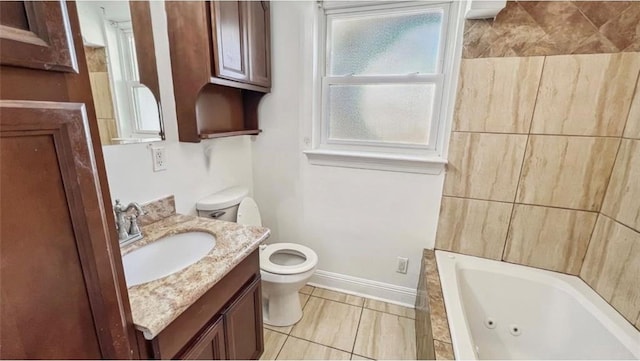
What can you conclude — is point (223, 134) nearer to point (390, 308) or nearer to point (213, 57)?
point (213, 57)

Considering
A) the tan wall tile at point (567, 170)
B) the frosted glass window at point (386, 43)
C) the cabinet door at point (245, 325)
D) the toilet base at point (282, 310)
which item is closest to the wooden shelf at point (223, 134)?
Answer: the frosted glass window at point (386, 43)

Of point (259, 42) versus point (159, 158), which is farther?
point (259, 42)

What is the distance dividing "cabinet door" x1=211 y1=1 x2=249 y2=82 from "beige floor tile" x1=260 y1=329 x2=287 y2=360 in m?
1.50

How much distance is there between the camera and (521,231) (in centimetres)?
158

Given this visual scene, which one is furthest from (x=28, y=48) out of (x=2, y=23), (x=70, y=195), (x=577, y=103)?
(x=577, y=103)

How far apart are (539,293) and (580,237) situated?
1.24ft

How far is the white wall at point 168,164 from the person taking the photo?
1.17m

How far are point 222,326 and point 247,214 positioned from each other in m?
0.81

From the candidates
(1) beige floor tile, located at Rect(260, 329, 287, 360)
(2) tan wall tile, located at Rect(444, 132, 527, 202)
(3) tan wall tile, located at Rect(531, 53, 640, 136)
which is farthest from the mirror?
(3) tan wall tile, located at Rect(531, 53, 640, 136)

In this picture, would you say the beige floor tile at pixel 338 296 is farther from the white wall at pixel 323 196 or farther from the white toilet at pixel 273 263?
the white toilet at pixel 273 263

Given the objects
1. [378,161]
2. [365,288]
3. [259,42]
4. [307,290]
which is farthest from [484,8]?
[307,290]

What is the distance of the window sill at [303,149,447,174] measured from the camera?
1646 millimetres

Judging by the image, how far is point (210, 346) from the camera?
97cm

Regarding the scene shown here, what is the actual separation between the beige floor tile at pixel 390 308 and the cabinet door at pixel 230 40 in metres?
1.69
